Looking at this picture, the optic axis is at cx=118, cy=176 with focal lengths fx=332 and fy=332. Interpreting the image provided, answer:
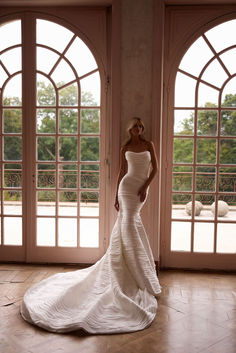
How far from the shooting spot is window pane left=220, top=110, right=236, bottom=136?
163 inches

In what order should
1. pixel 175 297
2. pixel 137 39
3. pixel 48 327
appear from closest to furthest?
pixel 48 327 < pixel 175 297 < pixel 137 39

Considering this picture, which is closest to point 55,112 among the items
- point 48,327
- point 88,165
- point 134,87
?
point 88,165

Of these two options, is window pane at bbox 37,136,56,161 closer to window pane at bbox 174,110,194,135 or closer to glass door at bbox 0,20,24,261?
glass door at bbox 0,20,24,261

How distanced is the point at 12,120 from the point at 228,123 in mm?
2773

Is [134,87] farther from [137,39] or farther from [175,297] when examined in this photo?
[175,297]

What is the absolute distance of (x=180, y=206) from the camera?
4.28 meters

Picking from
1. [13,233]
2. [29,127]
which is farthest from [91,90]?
[13,233]

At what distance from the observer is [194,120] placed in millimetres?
4176

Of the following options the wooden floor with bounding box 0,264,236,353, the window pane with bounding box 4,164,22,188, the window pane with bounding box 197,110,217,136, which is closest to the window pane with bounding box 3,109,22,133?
the window pane with bounding box 4,164,22,188

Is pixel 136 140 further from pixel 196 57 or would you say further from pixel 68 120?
pixel 196 57

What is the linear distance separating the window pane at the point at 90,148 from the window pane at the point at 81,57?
2.78 ft

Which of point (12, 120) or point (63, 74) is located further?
point (12, 120)

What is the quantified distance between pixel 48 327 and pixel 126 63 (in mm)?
2877

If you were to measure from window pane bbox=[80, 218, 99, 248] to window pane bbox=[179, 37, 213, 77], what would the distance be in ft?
7.43
